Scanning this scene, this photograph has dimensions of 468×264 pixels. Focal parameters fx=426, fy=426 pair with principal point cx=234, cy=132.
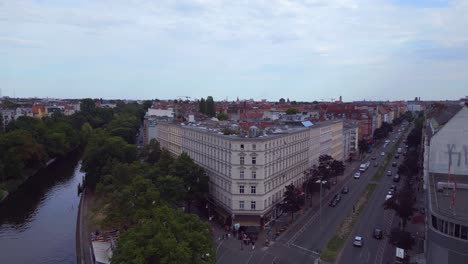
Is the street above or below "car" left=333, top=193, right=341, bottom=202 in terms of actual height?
below

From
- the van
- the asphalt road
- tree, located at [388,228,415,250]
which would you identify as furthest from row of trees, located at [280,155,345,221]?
tree, located at [388,228,415,250]

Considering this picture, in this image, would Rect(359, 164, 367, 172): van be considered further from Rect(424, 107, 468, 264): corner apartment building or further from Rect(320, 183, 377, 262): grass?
Rect(424, 107, 468, 264): corner apartment building

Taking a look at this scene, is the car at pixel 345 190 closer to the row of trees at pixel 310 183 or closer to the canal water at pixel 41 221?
the row of trees at pixel 310 183

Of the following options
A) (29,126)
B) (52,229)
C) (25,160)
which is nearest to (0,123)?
(29,126)

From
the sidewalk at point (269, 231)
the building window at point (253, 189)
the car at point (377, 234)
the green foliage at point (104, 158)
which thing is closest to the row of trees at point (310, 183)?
the sidewalk at point (269, 231)

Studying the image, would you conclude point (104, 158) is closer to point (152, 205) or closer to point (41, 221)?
point (41, 221)

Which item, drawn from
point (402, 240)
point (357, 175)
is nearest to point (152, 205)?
point (402, 240)
